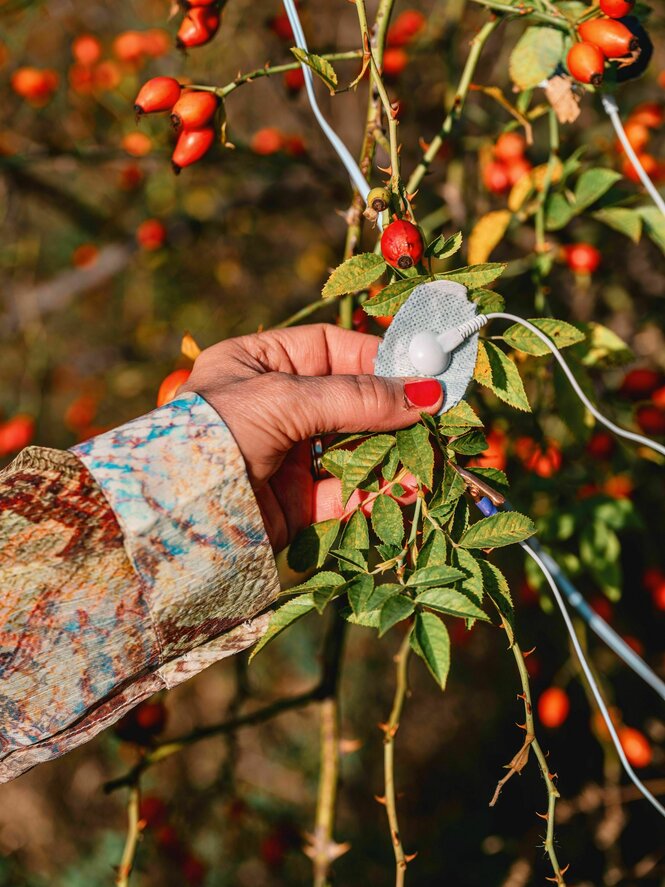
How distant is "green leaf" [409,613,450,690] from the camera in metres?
0.80

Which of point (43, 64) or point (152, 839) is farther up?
point (43, 64)

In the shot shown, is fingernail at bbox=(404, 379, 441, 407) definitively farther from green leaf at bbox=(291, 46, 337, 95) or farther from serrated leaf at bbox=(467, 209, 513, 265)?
serrated leaf at bbox=(467, 209, 513, 265)

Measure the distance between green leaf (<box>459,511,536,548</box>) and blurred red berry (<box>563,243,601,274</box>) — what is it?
99 centimetres

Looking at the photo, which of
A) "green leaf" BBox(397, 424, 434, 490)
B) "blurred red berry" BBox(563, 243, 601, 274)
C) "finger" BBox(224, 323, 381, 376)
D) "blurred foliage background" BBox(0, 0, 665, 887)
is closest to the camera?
"green leaf" BBox(397, 424, 434, 490)

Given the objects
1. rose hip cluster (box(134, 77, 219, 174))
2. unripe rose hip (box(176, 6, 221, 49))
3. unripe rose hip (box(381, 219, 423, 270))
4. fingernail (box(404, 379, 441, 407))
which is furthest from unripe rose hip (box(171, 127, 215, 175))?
fingernail (box(404, 379, 441, 407))

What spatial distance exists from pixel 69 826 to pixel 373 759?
1009 mm

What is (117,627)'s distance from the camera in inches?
37.9

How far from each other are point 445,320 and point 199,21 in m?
0.74

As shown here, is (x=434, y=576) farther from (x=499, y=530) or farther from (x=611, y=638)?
(x=611, y=638)

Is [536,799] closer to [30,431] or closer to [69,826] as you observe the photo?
[69,826]

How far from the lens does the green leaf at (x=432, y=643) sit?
80 cm

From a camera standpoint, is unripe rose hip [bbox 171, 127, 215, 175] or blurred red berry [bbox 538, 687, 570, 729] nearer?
unripe rose hip [bbox 171, 127, 215, 175]

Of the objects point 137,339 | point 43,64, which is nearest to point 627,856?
point 137,339

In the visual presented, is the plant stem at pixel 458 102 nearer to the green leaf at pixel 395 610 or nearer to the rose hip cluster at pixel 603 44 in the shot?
the rose hip cluster at pixel 603 44
